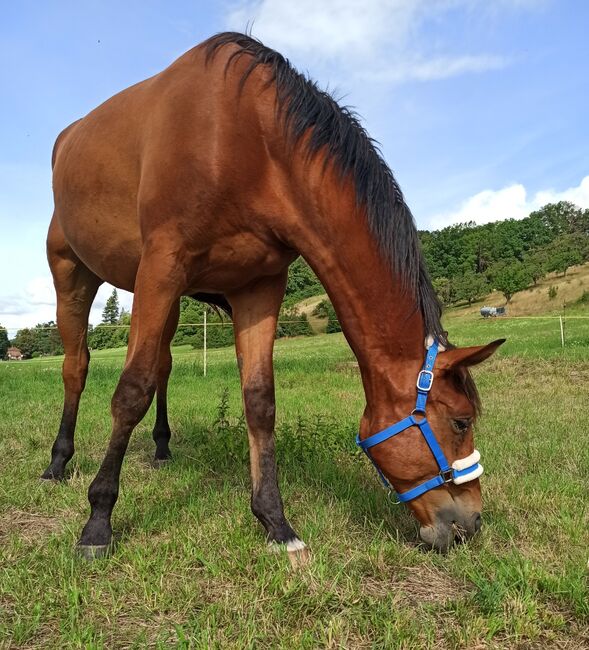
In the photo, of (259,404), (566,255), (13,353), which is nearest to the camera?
(259,404)

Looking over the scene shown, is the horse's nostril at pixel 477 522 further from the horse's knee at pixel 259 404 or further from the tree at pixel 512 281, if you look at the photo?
the tree at pixel 512 281

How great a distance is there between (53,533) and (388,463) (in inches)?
72.6

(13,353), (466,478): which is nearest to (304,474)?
(466,478)

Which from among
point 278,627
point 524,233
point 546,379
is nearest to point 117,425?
point 278,627

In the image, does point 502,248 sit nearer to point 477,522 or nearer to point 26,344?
point 26,344

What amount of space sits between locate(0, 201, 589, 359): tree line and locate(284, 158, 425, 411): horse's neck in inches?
1403

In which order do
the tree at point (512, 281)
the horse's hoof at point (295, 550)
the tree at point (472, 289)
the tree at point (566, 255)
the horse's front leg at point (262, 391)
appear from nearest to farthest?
the horse's hoof at point (295, 550) → the horse's front leg at point (262, 391) → the tree at point (512, 281) → the tree at point (472, 289) → the tree at point (566, 255)

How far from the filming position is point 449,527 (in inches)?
98.7

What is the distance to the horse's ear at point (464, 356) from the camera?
2328 millimetres

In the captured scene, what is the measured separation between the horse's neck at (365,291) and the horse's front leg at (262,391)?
2.39 feet

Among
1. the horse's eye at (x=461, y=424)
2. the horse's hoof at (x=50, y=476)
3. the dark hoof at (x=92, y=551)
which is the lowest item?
the dark hoof at (x=92, y=551)

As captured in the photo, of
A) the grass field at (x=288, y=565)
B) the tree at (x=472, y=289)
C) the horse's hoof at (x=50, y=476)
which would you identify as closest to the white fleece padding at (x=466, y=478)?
the grass field at (x=288, y=565)

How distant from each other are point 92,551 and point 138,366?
908 mm

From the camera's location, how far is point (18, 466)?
4.32m
